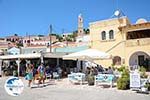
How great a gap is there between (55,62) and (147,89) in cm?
1997

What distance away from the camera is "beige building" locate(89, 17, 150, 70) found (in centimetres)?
3130

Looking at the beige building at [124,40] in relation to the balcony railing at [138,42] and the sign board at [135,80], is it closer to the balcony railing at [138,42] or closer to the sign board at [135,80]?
the balcony railing at [138,42]

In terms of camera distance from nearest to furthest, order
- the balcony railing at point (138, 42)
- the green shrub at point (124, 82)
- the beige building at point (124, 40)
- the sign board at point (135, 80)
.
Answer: the sign board at point (135, 80) → the green shrub at point (124, 82) → the balcony railing at point (138, 42) → the beige building at point (124, 40)

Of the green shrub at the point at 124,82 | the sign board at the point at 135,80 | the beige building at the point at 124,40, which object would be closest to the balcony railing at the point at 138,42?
the beige building at the point at 124,40

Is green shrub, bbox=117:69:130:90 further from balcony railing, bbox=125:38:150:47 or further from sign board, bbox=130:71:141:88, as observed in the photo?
balcony railing, bbox=125:38:150:47

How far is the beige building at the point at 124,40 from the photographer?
103ft

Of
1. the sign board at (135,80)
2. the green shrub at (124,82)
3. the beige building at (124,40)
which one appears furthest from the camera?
the beige building at (124,40)

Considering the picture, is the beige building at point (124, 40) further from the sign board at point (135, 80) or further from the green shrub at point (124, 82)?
the sign board at point (135, 80)

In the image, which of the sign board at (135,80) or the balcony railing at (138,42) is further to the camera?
the balcony railing at (138,42)

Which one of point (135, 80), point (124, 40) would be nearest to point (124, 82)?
point (135, 80)

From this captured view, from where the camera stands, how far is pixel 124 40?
3281cm

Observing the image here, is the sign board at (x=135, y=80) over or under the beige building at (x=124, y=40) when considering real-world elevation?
under

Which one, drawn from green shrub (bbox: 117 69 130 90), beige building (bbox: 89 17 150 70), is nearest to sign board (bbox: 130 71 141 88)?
green shrub (bbox: 117 69 130 90)

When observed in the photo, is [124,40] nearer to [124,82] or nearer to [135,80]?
[124,82]
